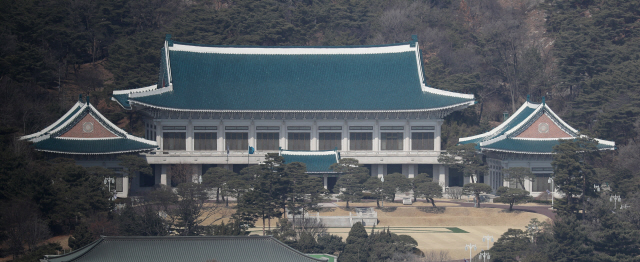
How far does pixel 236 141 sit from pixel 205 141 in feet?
7.98

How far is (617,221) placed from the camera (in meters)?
46.2

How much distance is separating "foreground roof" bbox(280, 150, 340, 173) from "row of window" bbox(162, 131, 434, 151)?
291 centimetres

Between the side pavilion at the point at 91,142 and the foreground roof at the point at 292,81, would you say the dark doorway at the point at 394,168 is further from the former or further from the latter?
the side pavilion at the point at 91,142

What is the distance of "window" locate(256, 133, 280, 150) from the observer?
216 ft

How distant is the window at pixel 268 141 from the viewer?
65812mm

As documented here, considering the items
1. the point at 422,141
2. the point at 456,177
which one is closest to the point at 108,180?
the point at 422,141

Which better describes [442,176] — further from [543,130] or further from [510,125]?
[543,130]

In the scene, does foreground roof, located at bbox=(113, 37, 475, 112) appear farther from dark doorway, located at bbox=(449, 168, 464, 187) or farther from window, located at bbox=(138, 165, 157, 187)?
dark doorway, located at bbox=(449, 168, 464, 187)

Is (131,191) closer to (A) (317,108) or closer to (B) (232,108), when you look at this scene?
(B) (232,108)

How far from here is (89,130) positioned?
2403 inches

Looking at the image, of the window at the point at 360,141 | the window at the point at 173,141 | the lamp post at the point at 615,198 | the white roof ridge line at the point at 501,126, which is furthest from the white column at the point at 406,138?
the window at the point at 173,141

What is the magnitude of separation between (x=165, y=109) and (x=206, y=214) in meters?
12.1

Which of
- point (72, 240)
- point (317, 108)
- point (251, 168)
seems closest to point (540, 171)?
point (317, 108)

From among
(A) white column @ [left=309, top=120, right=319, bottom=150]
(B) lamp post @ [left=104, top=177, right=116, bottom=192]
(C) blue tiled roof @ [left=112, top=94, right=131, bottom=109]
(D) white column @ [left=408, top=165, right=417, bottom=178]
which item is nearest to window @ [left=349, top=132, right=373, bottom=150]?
(A) white column @ [left=309, top=120, right=319, bottom=150]
